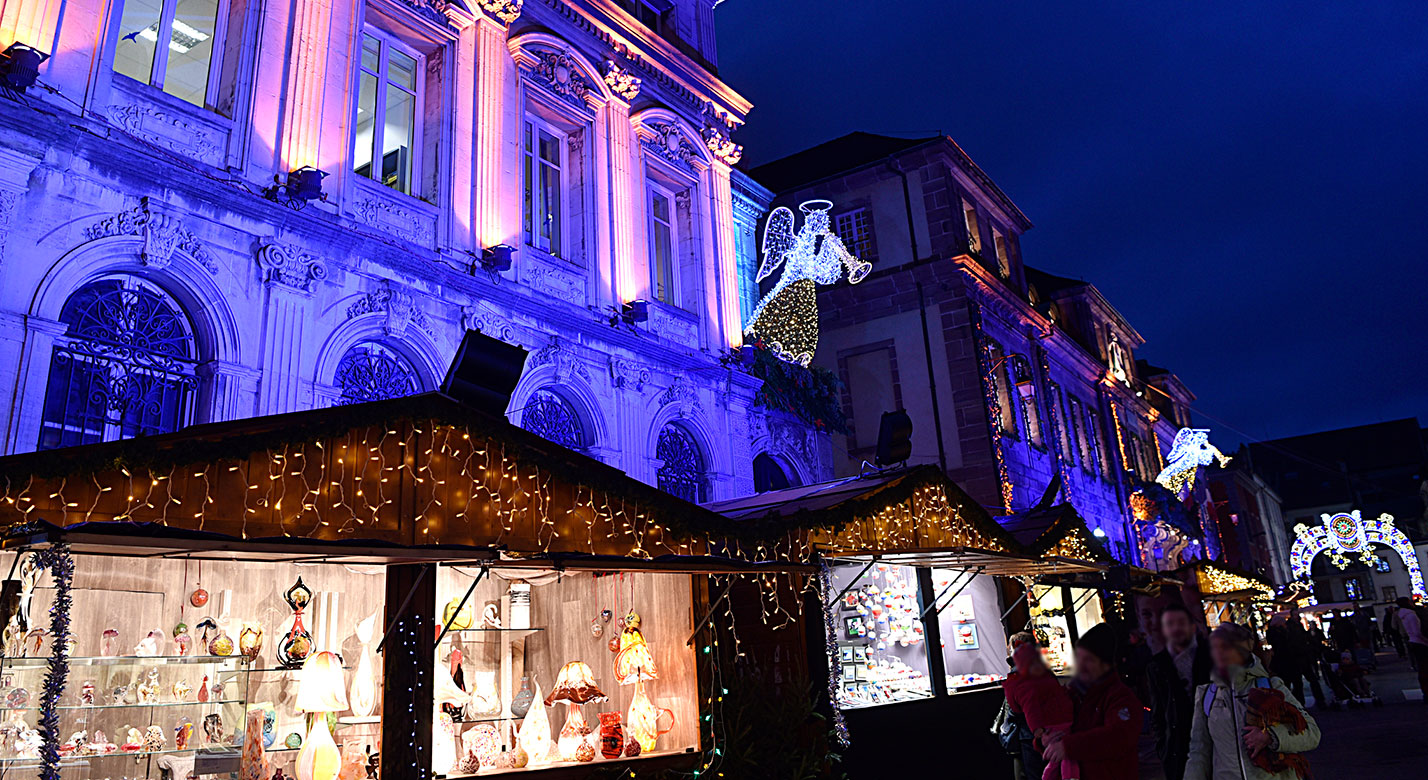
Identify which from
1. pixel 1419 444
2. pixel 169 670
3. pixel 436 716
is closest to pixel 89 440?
pixel 169 670

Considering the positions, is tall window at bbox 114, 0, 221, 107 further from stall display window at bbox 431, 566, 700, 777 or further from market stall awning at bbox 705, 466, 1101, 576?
market stall awning at bbox 705, 466, 1101, 576

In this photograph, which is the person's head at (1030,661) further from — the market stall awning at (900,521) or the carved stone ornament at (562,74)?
the carved stone ornament at (562,74)

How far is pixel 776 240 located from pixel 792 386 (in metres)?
4.04

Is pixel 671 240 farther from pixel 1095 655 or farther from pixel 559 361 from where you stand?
pixel 1095 655

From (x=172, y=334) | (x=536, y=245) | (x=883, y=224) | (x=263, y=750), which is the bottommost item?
(x=263, y=750)

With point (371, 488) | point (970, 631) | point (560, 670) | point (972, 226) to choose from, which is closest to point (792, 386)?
point (970, 631)

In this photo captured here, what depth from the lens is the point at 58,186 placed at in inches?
324

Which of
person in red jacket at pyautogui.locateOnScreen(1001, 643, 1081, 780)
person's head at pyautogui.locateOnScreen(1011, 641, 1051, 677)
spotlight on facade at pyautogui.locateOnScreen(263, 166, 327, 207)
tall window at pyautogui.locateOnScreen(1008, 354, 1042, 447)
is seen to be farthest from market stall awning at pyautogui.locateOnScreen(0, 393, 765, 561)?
tall window at pyautogui.locateOnScreen(1008, 354, 1042, 447)

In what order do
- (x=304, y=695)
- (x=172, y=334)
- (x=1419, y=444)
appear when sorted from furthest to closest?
(x=1419, y=444) → (x=172, y=334) → (x=304, y=695)

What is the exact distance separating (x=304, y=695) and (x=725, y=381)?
33.7 feet

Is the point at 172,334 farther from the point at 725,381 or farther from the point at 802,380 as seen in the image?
the point at 802,380

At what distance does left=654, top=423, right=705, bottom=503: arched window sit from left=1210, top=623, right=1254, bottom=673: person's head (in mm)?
9774

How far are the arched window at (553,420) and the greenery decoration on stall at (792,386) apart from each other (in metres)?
3.59

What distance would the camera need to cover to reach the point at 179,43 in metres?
10.6
